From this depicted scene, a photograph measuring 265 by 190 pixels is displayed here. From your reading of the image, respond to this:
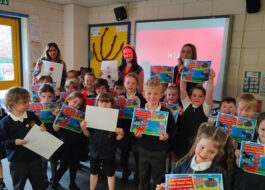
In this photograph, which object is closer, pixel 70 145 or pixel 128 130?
pixel 70 145

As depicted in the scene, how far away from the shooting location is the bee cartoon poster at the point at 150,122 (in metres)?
1.82

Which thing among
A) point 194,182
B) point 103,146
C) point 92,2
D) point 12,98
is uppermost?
point 92,2

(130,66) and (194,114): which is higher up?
(130,66)

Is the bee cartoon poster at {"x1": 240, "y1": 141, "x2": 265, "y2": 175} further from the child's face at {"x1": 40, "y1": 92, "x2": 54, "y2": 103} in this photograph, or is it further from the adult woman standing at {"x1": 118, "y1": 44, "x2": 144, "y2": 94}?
the child's face at {"x1": 40, "y1": 92, "x2": 54, "y2": 103}

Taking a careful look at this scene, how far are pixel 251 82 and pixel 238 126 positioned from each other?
182 centimetres

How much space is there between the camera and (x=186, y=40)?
3.77 m

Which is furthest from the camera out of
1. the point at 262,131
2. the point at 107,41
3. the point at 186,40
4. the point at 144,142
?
the point at 107,41

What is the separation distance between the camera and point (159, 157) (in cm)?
192

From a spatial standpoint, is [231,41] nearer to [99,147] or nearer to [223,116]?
[223,116]

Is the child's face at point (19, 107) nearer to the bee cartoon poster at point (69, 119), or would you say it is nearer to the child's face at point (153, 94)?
the bee cartoon poster at point (69, 119)

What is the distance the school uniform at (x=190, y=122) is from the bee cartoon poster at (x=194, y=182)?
93 cm

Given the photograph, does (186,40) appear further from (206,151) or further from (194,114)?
(206,151)

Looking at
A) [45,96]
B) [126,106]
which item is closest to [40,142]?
[45,96]

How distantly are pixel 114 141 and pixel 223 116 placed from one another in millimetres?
1005
